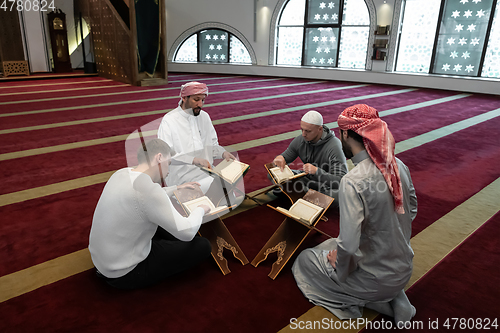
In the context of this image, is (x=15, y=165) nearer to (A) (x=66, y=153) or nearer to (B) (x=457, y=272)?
(A) (x=66, y=153)

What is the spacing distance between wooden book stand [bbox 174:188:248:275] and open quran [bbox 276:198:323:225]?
1.30 feet

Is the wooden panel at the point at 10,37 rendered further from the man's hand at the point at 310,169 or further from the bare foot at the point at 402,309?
the bare foot at the point at 402,309

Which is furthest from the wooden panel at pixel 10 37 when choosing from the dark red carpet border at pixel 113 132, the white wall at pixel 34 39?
the dark red carpet border at pixel 113 132

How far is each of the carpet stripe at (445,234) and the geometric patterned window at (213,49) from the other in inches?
396

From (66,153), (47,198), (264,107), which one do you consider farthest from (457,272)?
(264,107)

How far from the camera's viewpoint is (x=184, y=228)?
1.82m

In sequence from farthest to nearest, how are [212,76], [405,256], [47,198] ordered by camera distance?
[212,76], [47,198], [405,256]

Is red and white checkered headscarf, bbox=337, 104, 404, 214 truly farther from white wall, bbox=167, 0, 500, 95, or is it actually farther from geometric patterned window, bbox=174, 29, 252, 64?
geometric patterned window, bbox=174, 29, 252, 64

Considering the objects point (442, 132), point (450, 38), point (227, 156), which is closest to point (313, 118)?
point (227, 156)

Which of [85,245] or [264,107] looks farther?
[264,107]

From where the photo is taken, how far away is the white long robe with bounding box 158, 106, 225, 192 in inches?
113

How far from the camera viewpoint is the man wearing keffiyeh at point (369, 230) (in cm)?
158

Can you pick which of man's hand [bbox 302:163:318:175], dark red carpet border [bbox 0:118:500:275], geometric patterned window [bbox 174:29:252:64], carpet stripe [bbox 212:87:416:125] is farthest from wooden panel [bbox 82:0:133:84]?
man's hand [bbox 302:163:318:175]

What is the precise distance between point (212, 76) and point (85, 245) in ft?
32.1
